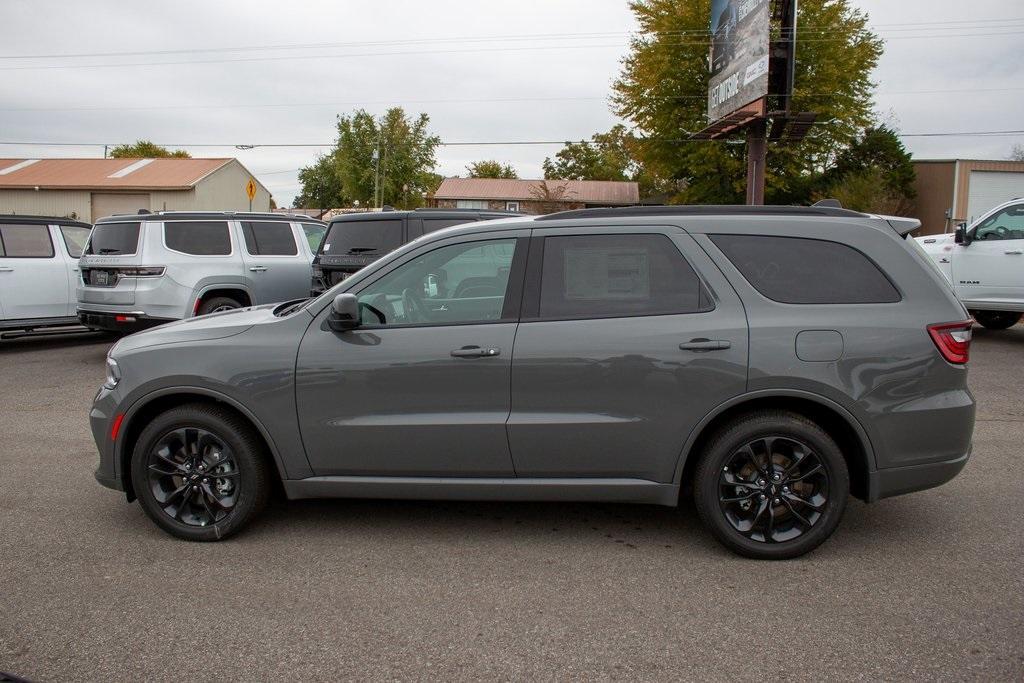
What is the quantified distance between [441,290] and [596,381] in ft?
3.28

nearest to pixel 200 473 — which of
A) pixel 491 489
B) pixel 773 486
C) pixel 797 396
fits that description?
pixel 491 489

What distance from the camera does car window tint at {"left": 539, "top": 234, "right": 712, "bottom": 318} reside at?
167 inches

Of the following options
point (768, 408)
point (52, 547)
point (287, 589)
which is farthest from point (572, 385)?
point (52, 547)

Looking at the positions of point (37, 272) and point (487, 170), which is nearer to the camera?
point (37, 272)

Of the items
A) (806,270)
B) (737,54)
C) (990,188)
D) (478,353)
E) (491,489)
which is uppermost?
(737,54)

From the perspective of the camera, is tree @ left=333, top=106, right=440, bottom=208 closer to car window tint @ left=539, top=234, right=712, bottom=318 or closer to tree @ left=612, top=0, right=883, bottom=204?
tree @ left=612, top=0, right=883, bottom=204

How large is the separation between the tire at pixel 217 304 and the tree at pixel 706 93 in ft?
96.2

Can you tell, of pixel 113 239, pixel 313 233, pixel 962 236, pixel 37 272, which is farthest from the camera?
pixel 313 233

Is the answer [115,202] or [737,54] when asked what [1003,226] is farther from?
[115,202]

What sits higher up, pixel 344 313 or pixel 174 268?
pixel 174 268

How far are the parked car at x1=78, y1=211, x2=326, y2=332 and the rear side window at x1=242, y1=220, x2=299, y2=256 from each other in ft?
0.05

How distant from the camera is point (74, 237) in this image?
12.3 m

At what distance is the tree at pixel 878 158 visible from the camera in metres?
43.1

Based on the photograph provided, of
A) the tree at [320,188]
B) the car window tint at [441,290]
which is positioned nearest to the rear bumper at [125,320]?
the car window tint at [441,290]
